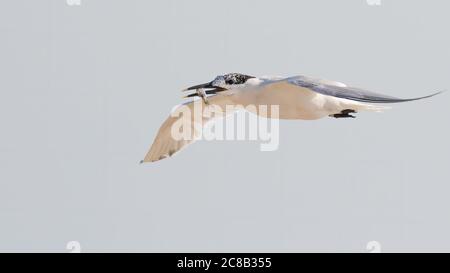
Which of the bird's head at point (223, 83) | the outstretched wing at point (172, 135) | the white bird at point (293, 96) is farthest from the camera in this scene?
the outstretched wing at point (172, 135)

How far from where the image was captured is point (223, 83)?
53.4 ft

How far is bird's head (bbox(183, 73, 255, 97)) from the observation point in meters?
16.2

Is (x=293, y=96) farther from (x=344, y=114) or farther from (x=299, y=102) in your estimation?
(x=344, y=114)

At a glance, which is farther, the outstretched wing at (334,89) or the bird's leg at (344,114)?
the bird's leg at (344,114)

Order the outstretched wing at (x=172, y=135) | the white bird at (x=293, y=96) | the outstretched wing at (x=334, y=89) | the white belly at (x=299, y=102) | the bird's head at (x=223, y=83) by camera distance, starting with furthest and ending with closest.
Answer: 1. the outstretched wing at (x=172, y=135)
2. the bird's head at (x=223, y=83)
3. the white belly at (x=299, y=102)
4. the white bird at (x=293, y=96)
5. the outstretched wing at (x=334, y=89)

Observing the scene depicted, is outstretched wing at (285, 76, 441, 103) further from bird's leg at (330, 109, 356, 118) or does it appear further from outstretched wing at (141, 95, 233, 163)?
outstretched wing at (141, 95, 233, 163)

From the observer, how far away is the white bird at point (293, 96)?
48.0 ft

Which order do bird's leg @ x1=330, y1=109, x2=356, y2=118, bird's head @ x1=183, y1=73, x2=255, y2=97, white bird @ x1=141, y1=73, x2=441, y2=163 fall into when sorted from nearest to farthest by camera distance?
white bird @ x1=141, y1=73, x2=441, y2=163, bird's leg @ x1=330, y1=109, x2=356, y2=118, bird's head @ x1=183, y1=73, x2=255, y2=97

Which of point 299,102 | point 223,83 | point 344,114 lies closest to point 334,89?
point 299,102

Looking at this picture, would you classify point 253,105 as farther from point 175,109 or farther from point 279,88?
point 175,109

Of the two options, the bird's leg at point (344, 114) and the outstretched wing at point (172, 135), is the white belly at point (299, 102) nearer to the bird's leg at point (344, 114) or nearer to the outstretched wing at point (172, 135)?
the bird's leg at point (344, 114)

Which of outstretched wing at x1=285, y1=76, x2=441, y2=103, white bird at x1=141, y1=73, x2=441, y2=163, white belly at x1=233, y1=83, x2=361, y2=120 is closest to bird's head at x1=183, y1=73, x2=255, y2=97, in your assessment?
white bird at x1=141, y1=73, x2=441, y2=163

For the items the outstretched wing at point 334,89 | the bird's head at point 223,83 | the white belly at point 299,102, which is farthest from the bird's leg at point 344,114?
the bird's head at point 223,83
